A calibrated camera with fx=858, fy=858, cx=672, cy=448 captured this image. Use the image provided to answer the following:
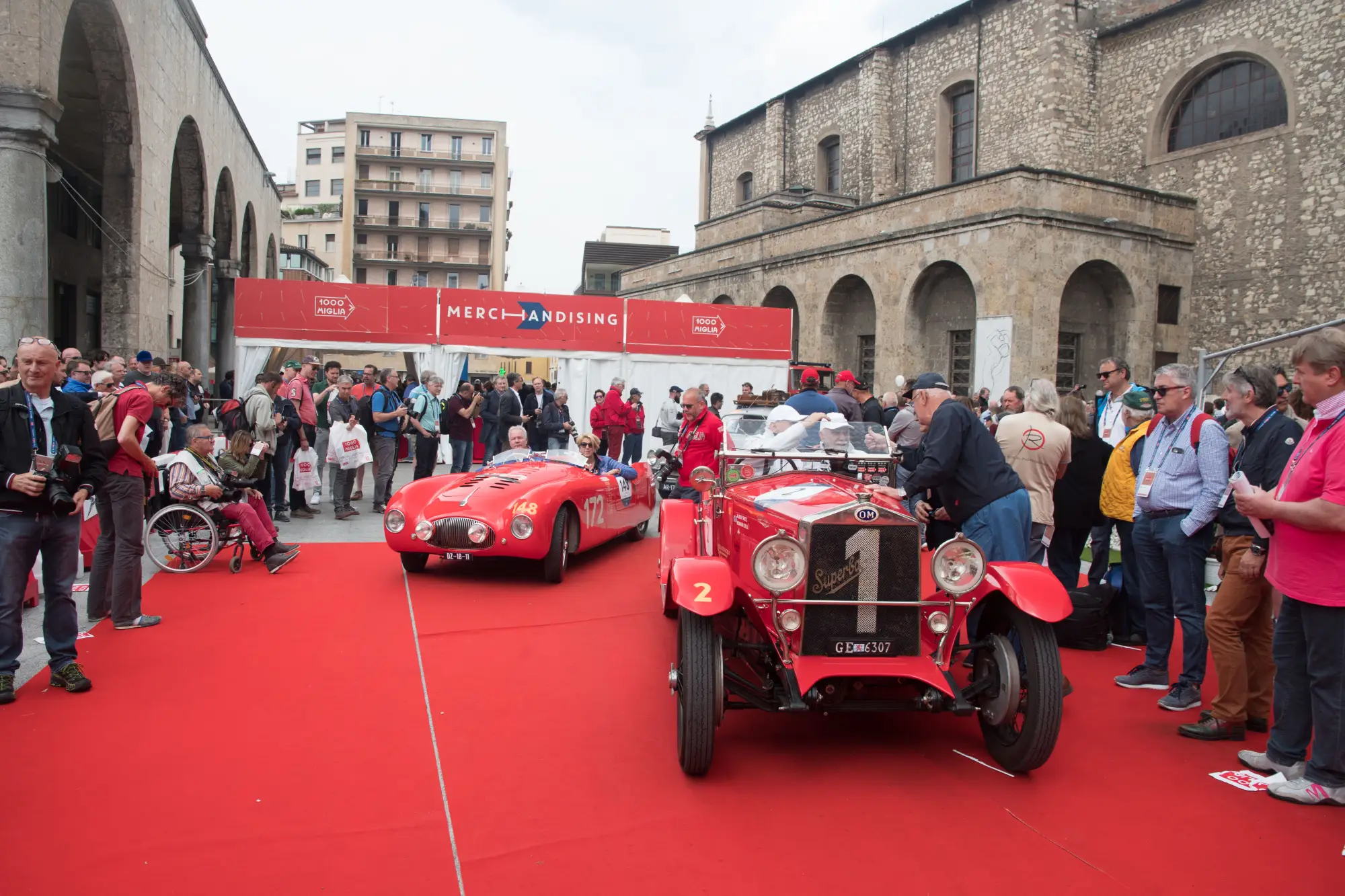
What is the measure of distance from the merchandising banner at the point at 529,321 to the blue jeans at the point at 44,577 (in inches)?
485

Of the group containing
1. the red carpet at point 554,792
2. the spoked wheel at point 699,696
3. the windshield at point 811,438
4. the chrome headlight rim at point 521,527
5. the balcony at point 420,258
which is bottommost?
the red carpet at point 554,792

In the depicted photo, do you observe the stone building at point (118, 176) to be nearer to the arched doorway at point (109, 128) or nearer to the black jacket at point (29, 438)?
the arched doorway at point (109, 128)

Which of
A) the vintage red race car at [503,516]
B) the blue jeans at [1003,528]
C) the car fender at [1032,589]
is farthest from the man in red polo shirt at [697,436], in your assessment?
the car fender at [1032,589]

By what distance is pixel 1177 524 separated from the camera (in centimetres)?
481

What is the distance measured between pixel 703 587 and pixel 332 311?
1410 cm

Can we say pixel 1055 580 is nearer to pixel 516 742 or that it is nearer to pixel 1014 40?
pixel 516 742

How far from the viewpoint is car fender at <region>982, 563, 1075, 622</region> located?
12.6 ft

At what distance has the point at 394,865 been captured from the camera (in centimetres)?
299

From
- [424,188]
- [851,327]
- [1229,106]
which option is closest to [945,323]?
[851,327]

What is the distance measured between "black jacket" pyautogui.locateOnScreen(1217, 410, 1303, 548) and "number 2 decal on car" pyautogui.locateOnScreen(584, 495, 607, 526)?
4.98 meters

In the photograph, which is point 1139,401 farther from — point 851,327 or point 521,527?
point 851,327

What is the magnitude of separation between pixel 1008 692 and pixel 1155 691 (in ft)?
6.01

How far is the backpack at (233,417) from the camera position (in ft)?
31.2

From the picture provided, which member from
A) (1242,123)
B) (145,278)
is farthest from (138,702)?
(1242,123)
